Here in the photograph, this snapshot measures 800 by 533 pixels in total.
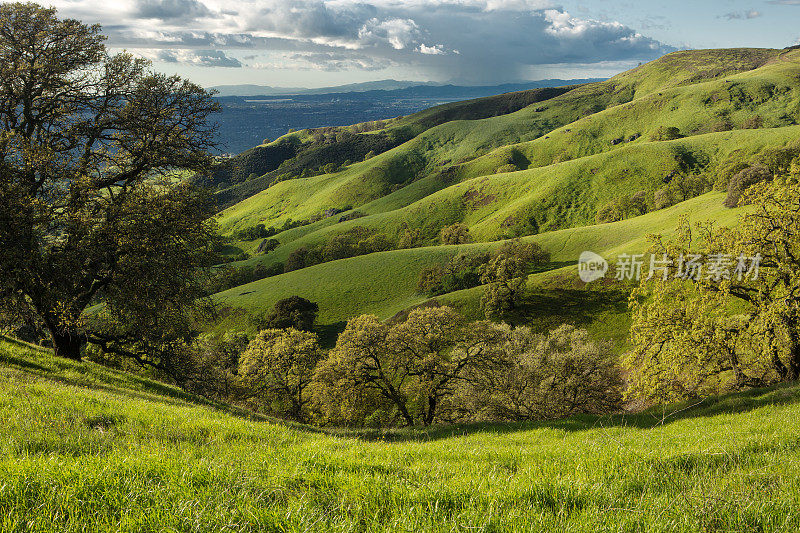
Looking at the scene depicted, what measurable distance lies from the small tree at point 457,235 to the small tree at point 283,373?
324ft

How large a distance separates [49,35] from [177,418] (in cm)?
2284

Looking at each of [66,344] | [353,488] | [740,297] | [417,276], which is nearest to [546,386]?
[740,297]

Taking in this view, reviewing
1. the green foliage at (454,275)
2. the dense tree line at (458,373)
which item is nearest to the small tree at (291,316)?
the green foliage at (454,275)

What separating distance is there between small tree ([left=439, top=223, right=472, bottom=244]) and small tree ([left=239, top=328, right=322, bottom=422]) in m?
98.7

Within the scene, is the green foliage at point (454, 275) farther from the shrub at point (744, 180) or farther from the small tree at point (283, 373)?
the shrub at point (744, 180)

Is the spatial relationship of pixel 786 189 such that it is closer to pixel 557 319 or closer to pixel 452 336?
pixel 452 336

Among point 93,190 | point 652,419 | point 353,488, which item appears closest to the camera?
point 353,488

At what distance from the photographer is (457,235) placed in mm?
143750

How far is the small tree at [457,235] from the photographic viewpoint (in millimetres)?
142625

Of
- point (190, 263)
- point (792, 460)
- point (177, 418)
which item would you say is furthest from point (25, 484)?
point (190, 263)

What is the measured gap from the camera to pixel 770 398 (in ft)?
60.3

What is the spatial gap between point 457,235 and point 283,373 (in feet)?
337

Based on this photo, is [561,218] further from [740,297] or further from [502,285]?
[740,297]

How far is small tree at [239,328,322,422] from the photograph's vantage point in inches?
1984
